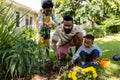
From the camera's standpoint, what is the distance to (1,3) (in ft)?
17.1

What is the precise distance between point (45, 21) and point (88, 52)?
122cm

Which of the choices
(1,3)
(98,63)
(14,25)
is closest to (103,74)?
(98,63)

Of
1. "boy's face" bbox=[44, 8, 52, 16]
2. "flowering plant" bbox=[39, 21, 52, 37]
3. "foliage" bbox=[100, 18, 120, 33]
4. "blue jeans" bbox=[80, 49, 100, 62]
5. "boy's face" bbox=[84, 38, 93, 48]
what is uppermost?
"boy's face" bbox=[44, 8, 52, 16]

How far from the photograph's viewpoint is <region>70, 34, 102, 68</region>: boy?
5.30m

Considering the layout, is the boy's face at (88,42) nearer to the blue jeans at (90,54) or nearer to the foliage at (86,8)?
the blue jeans at (90,54)

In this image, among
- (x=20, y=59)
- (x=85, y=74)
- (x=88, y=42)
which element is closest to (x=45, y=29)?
(x=88, y=42)

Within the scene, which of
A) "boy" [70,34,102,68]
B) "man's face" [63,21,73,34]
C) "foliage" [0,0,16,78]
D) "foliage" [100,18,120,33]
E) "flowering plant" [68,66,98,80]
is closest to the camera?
"flowering plant" [68,66,98,80]

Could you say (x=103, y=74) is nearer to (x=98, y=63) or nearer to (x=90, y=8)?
(x=98, y=63)

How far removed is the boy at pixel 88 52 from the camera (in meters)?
5.30

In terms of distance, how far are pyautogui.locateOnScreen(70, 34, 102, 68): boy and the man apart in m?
0.34

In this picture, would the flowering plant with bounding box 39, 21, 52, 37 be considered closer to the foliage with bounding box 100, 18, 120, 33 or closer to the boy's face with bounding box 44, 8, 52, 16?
the boy's face with bounding box 44, 8, 52, 16

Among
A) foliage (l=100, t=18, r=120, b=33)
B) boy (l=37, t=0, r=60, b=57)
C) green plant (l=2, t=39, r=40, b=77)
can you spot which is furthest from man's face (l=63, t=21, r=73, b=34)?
foliage (l=100, t=18, r=120, b=33)

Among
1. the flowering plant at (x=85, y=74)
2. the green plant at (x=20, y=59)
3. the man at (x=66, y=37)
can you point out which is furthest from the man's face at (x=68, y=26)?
the flowering plant at (x=85, y=74)

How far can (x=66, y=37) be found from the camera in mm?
5844
